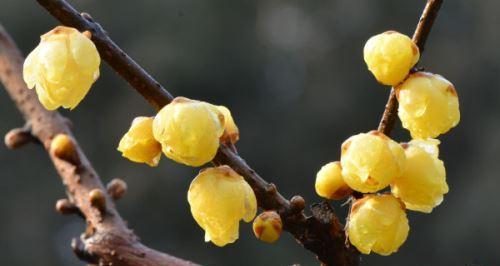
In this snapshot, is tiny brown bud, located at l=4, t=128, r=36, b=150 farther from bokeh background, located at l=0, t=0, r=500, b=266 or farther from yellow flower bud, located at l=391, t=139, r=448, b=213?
bokeh background, located at l=0, t=0, r=500, b=266

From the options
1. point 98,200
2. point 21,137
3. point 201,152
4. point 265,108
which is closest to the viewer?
point 201,152

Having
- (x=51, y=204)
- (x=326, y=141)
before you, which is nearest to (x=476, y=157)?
(x=326, y=141)

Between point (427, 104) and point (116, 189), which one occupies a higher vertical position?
point (427, 104)

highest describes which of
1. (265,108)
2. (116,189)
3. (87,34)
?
(87,34)

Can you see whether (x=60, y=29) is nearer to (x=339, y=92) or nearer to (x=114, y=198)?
(x=114, y=198)

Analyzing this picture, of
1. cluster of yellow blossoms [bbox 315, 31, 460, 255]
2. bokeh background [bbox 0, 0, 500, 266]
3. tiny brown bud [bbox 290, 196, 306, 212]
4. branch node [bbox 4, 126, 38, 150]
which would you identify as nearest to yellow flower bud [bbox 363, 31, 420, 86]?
cluster of yellow blossoms [bbox 315, 31, 460, 255]

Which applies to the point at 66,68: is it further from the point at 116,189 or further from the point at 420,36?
the point at 116,189

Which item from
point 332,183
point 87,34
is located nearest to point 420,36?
point 332,183
